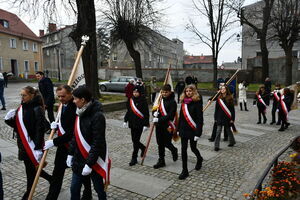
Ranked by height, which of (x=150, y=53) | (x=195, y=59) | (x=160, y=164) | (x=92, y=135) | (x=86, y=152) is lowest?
(x=160, y=164)

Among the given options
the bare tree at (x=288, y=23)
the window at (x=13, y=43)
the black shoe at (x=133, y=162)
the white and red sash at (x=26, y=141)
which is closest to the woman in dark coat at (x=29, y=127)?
the white and red sash at (x=26, y=141)

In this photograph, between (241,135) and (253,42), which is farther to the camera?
(253,42)

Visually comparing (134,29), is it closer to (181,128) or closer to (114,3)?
(114,3)

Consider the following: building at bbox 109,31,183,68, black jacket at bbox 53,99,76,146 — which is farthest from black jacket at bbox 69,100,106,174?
building at bbox 109,31,183,68

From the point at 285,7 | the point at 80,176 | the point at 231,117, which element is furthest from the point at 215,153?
the point at 285,7

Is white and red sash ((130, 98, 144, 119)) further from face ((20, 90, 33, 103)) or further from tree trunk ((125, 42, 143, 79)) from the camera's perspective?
tree trunk ((125, 42, 143, 79))

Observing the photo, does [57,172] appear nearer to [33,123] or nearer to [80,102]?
[33,123]

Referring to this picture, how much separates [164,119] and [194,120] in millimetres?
641

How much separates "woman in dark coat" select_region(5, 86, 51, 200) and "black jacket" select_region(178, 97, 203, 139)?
247cm

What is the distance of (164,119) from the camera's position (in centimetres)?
520

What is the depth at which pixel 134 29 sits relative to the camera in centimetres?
1866

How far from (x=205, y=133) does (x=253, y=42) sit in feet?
110

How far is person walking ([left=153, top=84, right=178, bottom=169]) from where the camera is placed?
5273 mm

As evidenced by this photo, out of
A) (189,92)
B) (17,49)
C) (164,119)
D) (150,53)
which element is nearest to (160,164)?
(164,119)
